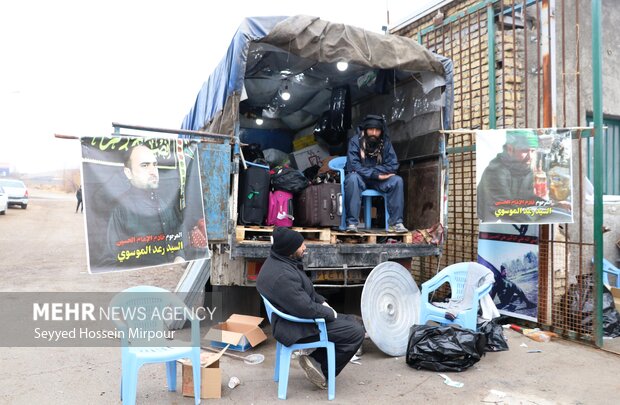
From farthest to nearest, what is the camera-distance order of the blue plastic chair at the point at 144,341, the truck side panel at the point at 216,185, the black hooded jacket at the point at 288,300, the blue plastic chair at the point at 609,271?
the blue plastic chair at the point at 609,271 < the truck side panel at the point at 216,185 < the black hooded jacket at the point at 288,300 < the blue plastic chair at the point at 144,341

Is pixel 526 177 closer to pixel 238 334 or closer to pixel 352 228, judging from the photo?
pixel 352 228

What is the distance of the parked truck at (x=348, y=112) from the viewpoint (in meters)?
4.74

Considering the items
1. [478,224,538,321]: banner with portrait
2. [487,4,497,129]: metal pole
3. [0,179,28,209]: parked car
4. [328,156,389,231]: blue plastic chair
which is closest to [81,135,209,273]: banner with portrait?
[328,156,389,231]: blue plastic chair

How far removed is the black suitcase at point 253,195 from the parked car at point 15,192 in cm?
2131

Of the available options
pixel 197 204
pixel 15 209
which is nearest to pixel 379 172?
pixel 197 204

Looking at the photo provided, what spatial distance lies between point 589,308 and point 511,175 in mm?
1806

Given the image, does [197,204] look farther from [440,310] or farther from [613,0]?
[613,0]

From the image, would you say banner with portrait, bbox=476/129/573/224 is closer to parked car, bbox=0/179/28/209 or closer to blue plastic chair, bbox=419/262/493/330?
blue plastic chair, bbox=419/262/493/330

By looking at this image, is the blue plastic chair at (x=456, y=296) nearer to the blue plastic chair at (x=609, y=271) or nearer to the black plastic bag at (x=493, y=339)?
the black plastic bag at (x=493, y=339)

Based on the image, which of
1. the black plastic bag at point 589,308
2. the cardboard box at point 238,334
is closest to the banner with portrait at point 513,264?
the black plastic bag at point 589,308

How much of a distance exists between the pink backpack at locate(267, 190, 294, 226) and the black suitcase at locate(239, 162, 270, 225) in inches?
6.0

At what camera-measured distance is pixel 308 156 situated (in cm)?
878

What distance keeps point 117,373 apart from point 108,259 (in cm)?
109

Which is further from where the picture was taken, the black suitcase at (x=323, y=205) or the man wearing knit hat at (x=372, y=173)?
the man wearing knit hat at (x=372, y=173)
